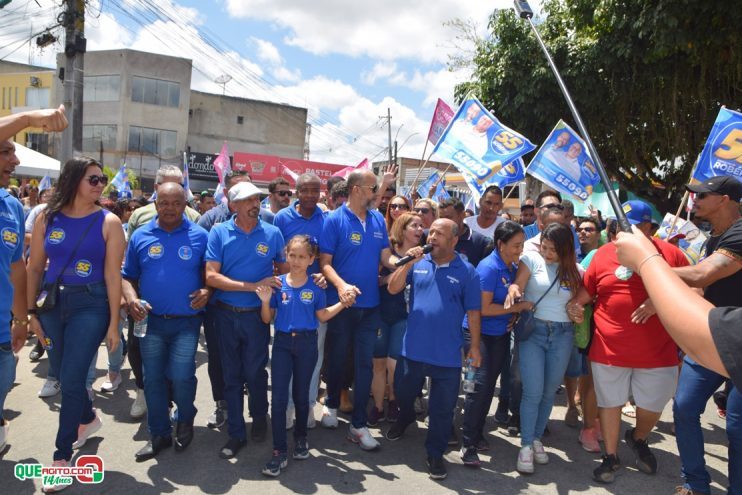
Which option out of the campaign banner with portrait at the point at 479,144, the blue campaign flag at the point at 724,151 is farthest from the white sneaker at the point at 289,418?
the blue campaign flag at the point at 724,151

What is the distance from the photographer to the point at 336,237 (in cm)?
462

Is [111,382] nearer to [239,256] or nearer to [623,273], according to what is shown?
[239,256]

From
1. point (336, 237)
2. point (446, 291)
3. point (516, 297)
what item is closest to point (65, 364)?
point (336, 237)

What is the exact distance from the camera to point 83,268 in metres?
3.67

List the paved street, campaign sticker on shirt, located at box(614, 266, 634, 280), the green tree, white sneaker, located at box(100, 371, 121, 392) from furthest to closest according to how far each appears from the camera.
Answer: the green tree < white sneaker, located at box(100, 371, 121, 392) < campaign sticker on shirt, located at box(614, 266, 634, 280) < the paved street

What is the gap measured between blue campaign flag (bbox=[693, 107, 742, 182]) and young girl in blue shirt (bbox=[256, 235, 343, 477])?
3989 millimetres

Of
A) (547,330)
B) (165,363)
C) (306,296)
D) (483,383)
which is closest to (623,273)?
(547,330)

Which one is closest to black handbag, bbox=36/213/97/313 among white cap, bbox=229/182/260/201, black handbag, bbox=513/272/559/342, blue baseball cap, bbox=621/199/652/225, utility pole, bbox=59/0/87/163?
white cap, bbox=229/182/260/201

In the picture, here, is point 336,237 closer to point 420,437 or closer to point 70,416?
point 420,437

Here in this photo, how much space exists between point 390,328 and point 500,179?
3473 mm

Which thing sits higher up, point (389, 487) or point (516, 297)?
point (516, 297)

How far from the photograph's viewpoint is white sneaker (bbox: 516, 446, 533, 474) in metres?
4.18

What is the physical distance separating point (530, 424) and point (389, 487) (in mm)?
1278

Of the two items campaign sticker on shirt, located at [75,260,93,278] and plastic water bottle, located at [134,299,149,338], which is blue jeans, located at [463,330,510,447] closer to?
plastic water bottle, located at [134,299,149,338]
